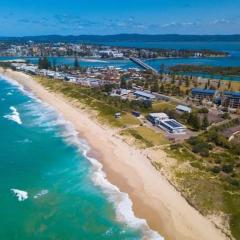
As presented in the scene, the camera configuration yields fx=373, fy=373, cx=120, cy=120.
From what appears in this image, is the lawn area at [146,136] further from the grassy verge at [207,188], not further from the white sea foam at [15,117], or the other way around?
the white sea foam at [15,117]

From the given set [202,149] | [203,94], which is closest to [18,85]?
[203,94]

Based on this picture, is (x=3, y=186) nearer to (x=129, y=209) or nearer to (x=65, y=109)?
(x=129, y=209)

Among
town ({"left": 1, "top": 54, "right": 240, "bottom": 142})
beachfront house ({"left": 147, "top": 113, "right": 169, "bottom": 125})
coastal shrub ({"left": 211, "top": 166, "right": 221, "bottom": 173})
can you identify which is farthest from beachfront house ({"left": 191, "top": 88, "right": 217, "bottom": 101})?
coastal shrub ({"left": 211, "top": 166, "right": 221, "bottom": 173})

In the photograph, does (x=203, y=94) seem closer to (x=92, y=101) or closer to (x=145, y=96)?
(x=145, y=96)

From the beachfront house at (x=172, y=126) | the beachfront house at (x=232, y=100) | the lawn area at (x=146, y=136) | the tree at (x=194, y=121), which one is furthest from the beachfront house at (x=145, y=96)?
the lawn area at (x=146, y=136)

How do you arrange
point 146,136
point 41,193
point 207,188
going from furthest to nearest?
point 146,136, point 41,193, point 207,188
